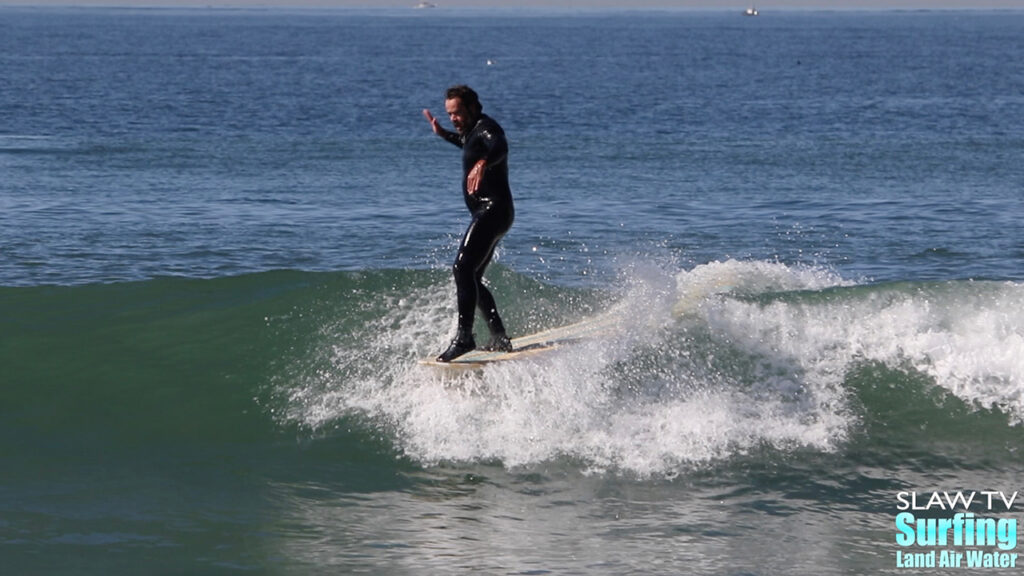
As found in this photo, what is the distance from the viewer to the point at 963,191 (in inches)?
796

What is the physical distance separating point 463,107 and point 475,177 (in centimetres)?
47

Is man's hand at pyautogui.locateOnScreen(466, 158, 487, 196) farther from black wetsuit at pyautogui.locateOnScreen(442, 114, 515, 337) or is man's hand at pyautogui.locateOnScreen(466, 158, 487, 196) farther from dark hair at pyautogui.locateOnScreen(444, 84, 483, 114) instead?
dark hair at pyautogui.locateOnScreen(444, 84, 483, 114)

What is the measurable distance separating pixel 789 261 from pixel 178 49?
233 feet

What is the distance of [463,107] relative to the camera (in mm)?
8438

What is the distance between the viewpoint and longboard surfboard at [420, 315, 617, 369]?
8891 mm

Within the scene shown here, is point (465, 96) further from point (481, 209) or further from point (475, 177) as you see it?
point (481, 209)

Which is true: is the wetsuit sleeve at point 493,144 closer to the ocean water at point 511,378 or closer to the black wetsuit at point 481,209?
the black wetsuit at point 481,209

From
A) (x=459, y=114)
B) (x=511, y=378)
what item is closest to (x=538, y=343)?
(x=511, y=378)

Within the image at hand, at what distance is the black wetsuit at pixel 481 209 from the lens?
27.7 feet

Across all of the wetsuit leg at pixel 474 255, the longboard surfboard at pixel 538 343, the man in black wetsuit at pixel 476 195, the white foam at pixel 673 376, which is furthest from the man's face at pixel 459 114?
the white foam at pixel 673 376

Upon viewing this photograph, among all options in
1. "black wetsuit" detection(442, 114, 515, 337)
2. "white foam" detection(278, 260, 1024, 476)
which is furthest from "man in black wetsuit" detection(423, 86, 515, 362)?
"white foam" detection(278, 260, 1024, 476)

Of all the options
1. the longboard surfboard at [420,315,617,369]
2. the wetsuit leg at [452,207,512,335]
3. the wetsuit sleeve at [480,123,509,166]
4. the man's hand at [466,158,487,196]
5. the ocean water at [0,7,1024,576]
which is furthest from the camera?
the longboard surfboard at [420,315,617,369]

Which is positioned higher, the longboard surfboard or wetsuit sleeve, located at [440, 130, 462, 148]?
wetsuit sleeve, located at [440, 130, 462, 148]

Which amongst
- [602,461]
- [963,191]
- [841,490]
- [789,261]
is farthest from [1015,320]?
[963,191]
